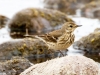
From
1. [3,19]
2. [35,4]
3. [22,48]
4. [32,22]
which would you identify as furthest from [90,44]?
[35,4]

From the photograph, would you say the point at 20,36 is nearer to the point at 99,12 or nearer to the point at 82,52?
the point at 82,52

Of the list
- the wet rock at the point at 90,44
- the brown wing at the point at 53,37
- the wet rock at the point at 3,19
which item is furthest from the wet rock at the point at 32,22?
the brown wing at the point at 53,37

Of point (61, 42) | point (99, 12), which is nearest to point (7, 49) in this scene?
point (61, 42)

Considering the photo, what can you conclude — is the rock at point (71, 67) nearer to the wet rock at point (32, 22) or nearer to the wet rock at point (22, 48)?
the wet rock at point (22, 48)

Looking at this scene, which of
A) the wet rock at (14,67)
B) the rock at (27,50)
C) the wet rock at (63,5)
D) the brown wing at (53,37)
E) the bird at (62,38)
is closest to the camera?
the bird at (62,38)

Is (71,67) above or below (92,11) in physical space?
below

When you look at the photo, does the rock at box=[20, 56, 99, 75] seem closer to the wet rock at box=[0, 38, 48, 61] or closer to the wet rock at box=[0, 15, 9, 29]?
the wet rock at box=[0, 38, 48, 61]

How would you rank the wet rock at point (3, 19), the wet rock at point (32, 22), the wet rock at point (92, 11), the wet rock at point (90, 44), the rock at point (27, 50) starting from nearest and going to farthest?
the rock at point (27, 50) < the wet rock at point (90, 44) < the wet rock at point (32, 22) < the wet rock at point (3, 19) < the wet rock at point (92, 11)

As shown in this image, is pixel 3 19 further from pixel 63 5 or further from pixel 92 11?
pixel 63 5

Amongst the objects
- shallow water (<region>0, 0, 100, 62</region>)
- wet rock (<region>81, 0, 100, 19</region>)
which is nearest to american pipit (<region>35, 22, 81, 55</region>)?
shallow water (<region>0, 0, 100, 62</region>)
